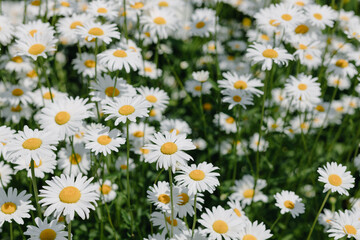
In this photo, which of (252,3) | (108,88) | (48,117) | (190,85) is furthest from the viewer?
(252,3)

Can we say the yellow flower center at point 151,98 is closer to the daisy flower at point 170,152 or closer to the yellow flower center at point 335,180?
the daisy flower at point 170,152

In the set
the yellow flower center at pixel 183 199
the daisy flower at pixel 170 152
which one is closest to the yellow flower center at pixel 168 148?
the daisy flower at pixel 170 152

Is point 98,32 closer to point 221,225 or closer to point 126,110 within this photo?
point 126,110

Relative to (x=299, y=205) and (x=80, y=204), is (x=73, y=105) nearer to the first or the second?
(x=80, y=204)

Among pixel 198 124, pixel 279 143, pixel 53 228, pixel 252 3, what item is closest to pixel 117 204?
pixel 53 228

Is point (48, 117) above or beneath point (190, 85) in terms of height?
above
